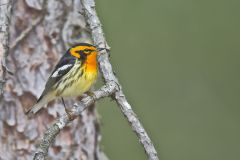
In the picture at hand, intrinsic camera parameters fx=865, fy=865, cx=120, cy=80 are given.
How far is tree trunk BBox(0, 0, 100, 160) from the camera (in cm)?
688

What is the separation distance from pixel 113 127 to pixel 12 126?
3.71 metres

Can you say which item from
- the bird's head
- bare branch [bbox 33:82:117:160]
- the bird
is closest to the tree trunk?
the bird

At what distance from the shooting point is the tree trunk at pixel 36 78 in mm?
6883

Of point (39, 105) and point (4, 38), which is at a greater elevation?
point (4, 38)

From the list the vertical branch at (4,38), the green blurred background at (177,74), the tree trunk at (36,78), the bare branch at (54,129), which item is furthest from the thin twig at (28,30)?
the green blurred background at (177,74)

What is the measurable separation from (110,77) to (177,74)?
5.62m

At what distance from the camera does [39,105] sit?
6.64 m

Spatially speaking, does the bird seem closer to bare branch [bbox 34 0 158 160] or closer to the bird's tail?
the bird's tail

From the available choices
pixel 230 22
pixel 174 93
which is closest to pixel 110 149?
pixel 174 93

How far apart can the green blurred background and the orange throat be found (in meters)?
3.74

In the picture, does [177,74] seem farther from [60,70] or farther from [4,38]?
[4,38]

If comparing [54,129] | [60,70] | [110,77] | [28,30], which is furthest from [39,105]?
[54,129]

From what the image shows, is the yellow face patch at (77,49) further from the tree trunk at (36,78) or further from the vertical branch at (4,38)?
the vertical branch at (4,38)

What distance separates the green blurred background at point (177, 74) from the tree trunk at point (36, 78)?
3.15 meters
